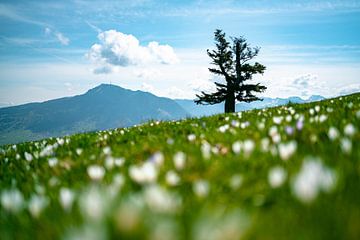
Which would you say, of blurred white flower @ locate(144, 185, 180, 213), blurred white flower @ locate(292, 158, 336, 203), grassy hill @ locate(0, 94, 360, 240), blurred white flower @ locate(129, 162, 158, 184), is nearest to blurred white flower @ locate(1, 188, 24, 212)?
grassy hill @ locate(0, 94, 360, 240)

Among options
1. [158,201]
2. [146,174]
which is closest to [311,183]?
[158,201]

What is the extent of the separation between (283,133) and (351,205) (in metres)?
2.91

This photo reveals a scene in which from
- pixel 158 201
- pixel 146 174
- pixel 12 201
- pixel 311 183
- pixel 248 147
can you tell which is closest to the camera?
pixel 158 201

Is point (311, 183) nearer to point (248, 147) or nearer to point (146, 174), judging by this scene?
point (146, 174)

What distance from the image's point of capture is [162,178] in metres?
3.01

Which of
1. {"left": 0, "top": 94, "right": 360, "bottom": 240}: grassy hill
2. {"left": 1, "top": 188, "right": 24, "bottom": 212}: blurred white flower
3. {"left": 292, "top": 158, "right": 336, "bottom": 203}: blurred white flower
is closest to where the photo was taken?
{"left": 0, "top": 94, "right": 360, "bottom": 240}: grassy hill

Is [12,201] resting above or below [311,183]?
below

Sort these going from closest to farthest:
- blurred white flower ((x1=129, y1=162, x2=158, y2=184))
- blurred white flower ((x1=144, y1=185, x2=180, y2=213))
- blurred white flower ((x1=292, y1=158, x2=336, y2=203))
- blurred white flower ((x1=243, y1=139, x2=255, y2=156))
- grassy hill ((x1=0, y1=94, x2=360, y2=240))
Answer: grassy hill ((x1=0, y1=94, x2=360, y2=240)) < blurred white flower ((x1=144, y1=185, x2=180, y2=213)) < blurred white flower ((x1=292, y1=158, x2=336, y2=203)) < blurred white flower ((x1=129, y1=162, x2=158, y2=184)) < blurred white flower ((x1=243, y1=139, x2=255, y2=156))

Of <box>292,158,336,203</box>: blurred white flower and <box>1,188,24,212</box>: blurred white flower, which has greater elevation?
<box>292,158,336,203</box>: blurred white flower

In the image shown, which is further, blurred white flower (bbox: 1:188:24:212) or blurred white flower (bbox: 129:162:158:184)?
blurred white flower (bbox: 129:162:158:184)

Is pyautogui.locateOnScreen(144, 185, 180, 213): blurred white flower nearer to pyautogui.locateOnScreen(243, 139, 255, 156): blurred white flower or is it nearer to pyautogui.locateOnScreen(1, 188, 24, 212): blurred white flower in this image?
pyautogui.locateOnScreen(1, 188, 24, 212): blurred white flower

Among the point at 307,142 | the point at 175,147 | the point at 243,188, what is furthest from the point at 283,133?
the point at 243,188

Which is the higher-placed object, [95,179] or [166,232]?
[166,232]

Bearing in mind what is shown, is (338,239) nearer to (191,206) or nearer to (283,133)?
(191,206)
